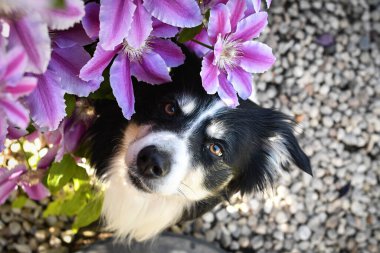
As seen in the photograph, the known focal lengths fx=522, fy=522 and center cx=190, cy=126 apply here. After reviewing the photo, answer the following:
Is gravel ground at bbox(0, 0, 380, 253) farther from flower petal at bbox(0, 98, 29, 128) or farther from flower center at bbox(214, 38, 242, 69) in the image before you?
flower petal at bbox(0, 98, 29, 128)

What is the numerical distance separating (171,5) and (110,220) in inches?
55.2

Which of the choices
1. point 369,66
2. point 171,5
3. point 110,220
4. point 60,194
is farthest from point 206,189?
point 369,66

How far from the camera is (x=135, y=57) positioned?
1085 mm

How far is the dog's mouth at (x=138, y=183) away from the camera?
1601mm

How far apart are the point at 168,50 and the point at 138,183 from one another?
61 centimetres

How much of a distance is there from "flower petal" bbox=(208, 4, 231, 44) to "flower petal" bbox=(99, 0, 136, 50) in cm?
18

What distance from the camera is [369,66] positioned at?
2883mm

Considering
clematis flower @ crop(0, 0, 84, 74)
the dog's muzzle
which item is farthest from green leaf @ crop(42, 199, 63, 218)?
clematis flower @ crop(0, 0, 84, 74)

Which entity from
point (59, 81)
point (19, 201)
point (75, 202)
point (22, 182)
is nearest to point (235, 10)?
point (59, 81)

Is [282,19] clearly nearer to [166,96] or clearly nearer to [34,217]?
[166,96]

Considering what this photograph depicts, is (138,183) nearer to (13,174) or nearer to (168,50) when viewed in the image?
(13,174)

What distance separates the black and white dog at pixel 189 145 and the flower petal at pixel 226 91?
44 centimetres

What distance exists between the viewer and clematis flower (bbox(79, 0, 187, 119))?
3.00 ft

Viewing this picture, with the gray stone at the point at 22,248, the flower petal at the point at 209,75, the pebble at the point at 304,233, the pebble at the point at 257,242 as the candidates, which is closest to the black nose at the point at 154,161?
the flower petal at the point at 209,75
